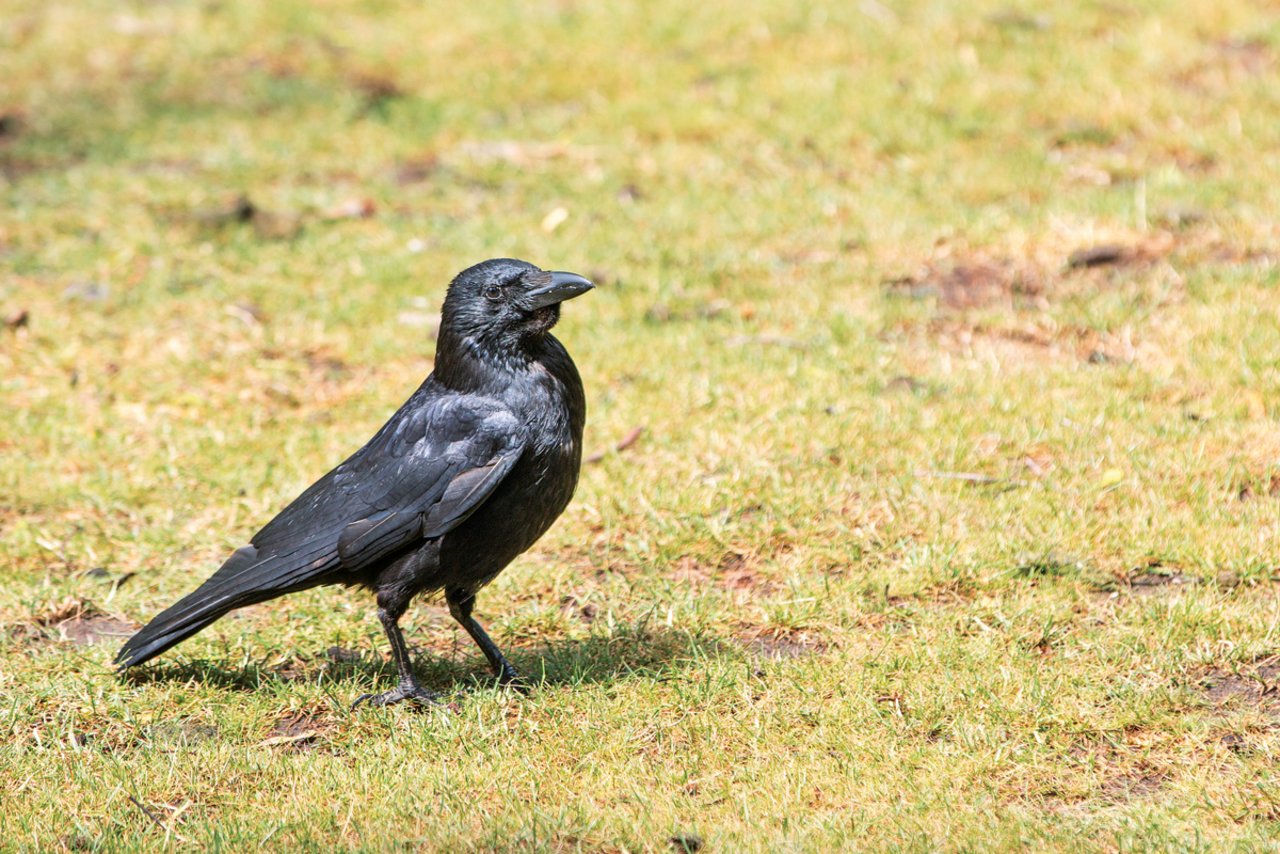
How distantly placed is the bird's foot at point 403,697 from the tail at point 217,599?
0.40 metres

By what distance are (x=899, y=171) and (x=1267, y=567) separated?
14.7ft

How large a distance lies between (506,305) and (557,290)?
0.17 metres

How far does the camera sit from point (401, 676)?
15.0 ft

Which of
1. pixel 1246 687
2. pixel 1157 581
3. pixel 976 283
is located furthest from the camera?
pixel 976 283

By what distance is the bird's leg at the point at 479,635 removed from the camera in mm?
4633

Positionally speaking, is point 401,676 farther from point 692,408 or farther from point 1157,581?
point 1157,581

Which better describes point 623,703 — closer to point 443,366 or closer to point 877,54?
point 443,366

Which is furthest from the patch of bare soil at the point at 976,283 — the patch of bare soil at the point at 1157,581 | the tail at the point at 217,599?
the tail at the point at 217,599

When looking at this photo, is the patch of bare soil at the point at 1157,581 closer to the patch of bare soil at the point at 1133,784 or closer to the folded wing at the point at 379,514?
the patch of bare soil at the point at 1133,784

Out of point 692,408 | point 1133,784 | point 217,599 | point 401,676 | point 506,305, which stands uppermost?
point 506,305

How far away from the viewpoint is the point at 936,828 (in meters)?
3.69

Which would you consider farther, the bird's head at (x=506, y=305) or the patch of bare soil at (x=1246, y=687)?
the bird's head at (x=506, y=305)

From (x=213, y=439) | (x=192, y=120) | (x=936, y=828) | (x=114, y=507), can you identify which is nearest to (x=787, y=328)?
(x=213, y=439)

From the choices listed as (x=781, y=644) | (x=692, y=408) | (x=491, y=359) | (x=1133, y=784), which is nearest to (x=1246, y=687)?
(x=1133, y=784)
